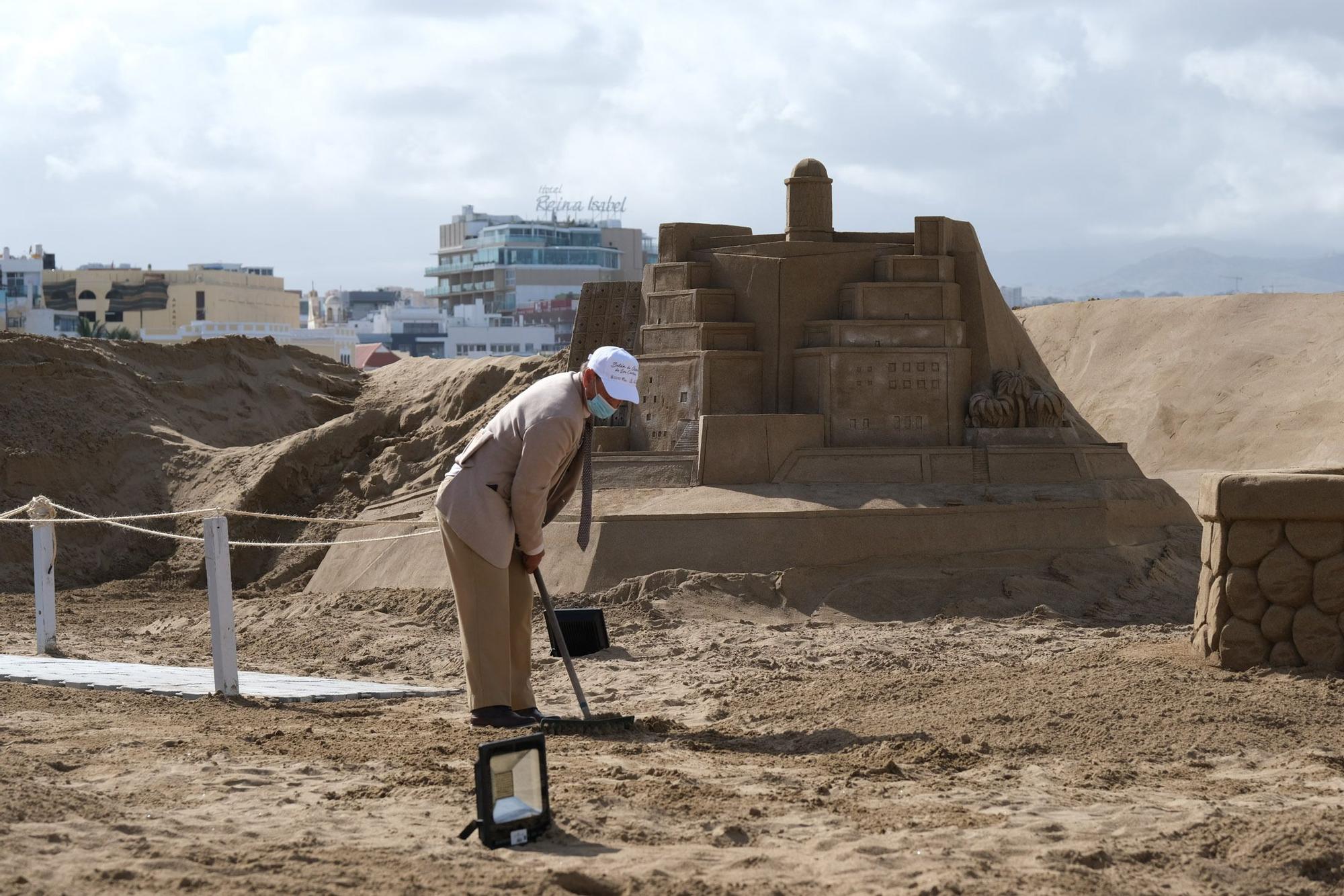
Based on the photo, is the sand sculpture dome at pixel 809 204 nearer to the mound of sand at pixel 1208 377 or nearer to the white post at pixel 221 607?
the white post at pixel 221 607

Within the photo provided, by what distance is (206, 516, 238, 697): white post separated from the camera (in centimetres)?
647

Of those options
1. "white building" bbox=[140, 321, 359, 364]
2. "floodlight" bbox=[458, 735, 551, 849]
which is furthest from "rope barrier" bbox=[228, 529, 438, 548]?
"white building" bbox=[140, 321, 359, 364]

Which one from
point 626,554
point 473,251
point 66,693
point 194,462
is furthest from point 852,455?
point 473,251

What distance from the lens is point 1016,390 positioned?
10570 mm

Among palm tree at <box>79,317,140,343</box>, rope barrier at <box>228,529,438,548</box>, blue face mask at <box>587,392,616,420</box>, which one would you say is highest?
palm tree at <box>79,317,140,343</box>

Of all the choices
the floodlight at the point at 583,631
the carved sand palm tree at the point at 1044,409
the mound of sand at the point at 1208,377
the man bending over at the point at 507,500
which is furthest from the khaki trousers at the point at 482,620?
the mound of sand at the point at 1208,377

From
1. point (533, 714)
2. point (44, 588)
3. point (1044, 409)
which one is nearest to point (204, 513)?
point (44, 588)

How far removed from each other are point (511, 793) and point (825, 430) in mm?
6701

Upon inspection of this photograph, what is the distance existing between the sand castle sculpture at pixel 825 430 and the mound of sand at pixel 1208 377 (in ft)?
22.5

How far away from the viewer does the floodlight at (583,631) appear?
781cm

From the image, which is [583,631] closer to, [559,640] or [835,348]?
[559,640]

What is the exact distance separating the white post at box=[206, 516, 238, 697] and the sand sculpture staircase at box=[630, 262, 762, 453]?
167 inches

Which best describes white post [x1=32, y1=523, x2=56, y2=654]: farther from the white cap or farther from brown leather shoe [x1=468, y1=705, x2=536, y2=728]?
the white cap

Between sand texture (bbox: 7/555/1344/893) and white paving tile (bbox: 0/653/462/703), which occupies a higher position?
sand texture (bbox: 7/555/1344/893)
